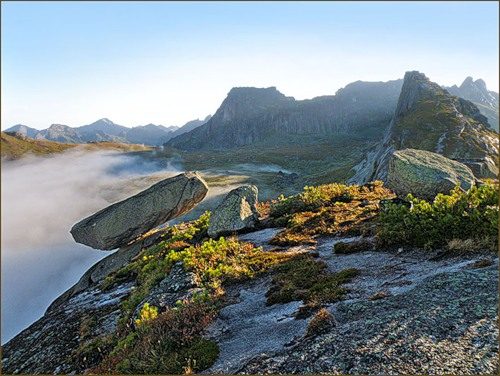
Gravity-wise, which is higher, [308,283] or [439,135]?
[308,283]

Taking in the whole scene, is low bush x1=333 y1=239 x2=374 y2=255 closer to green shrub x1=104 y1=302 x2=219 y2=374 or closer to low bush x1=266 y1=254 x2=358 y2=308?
low bush x1=266 y1=254 x2=358 y2=308

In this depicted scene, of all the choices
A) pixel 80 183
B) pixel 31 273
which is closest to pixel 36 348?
pixel 31 273

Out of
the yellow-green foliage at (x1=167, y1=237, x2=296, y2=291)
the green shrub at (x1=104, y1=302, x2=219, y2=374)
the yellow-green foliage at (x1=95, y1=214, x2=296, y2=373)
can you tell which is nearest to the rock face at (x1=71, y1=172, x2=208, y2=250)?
the yellow-green foliage at (x1=95, y1=214, x2=296, y2=373)

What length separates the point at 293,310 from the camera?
507 inches

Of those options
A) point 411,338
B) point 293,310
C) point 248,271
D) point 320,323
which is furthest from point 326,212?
point 411,338

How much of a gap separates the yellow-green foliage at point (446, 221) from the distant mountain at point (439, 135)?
157 feet

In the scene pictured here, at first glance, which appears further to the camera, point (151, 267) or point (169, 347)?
point (151, 267)

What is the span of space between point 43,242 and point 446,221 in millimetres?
92155

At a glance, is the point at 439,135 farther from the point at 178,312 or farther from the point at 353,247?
the point at 178,312

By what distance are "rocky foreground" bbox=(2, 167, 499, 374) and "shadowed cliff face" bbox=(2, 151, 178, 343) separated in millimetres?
5824

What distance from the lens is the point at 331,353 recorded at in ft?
30.6

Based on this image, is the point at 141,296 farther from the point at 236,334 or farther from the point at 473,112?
the point at 473,112

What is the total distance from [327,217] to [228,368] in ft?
55.4

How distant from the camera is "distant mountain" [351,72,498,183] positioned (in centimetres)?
8405
